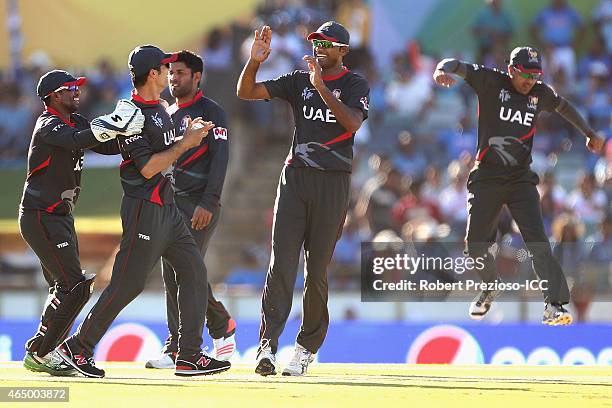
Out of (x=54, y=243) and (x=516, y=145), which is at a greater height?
(x=516, y=145)

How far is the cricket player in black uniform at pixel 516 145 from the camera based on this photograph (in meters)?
10.6

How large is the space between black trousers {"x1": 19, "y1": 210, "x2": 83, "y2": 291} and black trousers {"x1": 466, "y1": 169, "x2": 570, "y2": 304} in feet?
11.4

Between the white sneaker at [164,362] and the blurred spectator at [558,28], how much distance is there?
35.6 ft

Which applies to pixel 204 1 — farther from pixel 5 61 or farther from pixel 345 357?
pixel 345 357

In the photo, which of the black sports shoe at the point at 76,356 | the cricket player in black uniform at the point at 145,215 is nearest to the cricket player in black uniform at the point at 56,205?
the black sports shoe at the point at 76,356

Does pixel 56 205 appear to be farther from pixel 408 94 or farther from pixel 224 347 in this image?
pixel 408 94

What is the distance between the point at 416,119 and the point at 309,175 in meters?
9.67

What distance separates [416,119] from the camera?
61.8 ft

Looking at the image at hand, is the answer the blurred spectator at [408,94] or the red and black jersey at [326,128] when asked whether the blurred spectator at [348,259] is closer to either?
the blurred spectator at [408,94]

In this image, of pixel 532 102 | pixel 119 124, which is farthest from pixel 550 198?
pixel 119 124

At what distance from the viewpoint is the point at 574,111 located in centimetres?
1074

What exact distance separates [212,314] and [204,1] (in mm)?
12988

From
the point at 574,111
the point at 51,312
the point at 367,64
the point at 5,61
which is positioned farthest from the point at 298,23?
the point at 51,312

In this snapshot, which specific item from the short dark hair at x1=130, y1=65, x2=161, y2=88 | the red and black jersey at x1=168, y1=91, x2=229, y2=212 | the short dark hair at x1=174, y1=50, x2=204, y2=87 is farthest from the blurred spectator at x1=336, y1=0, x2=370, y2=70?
the short dark hair at x1=130, y1=65, x2=161, y2=88
